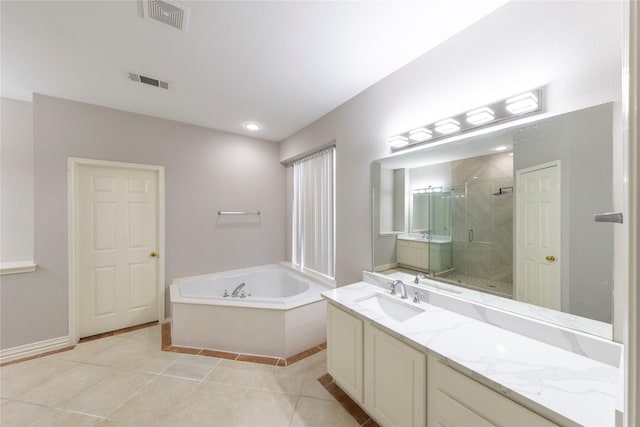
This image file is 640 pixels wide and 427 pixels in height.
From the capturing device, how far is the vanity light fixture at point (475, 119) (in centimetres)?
121

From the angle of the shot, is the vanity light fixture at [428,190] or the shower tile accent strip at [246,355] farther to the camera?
the shower tile accent strip at [246,355]

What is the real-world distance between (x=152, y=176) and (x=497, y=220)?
3566 millimetres

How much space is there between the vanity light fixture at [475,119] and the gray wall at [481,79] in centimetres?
7

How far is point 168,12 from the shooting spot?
1.38 metres

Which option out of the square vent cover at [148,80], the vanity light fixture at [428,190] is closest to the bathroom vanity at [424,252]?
the vanity light fixture at [428,190]

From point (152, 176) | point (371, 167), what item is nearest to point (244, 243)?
point (152, 176)

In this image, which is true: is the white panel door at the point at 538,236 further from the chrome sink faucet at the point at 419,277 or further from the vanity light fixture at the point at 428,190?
the chrome sink faucet at the point at 419,277

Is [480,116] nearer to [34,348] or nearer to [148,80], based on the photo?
[148,80]

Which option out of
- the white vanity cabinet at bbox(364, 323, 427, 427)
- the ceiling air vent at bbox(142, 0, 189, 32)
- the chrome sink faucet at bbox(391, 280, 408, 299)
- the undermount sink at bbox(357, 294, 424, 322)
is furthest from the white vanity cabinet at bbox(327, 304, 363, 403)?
the ceiling air vent at bbox(142, 0, 189, 32)

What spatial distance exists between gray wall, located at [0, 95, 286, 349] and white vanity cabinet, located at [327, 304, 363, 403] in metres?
2.18

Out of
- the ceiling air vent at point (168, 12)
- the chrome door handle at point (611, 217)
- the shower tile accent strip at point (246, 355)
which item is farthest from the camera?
the shower tile accent strip at point (246, 355)

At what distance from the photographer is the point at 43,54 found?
173cm

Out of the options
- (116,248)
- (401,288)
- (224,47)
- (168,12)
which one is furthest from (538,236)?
(116,248)

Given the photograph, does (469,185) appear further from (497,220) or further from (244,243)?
(244,243)
